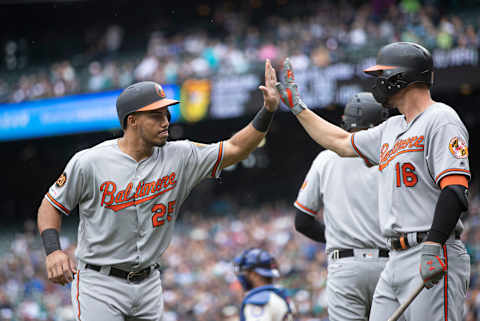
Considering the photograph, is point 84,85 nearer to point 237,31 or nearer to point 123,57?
point 123,57

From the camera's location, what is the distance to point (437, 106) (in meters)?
3.22

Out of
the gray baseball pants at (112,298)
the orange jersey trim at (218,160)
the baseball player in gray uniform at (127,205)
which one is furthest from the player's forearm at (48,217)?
the orange jersey trim at (218,160)

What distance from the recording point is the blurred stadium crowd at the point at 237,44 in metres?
12.8

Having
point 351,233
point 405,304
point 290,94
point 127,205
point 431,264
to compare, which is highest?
point 290,94

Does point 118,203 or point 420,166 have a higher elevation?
point 420,166

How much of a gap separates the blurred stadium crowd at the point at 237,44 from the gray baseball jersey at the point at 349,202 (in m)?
7.95

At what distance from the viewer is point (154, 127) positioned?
12.3ft

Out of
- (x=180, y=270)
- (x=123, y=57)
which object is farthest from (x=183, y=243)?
(x=123, y=57)

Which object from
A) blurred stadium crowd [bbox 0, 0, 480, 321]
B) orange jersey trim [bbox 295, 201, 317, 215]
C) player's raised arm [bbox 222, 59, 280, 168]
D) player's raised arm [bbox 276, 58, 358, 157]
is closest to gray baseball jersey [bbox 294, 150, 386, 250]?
orange jersey trim [bbox 295, 201, 317, 215]

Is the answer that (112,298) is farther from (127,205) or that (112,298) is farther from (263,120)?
(263,120)

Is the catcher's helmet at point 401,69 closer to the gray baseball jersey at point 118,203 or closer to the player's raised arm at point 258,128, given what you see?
the player's raised arm at point 258,128

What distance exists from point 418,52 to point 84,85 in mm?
13966

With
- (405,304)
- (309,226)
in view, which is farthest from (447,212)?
(309,226)

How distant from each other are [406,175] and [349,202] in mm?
1241
